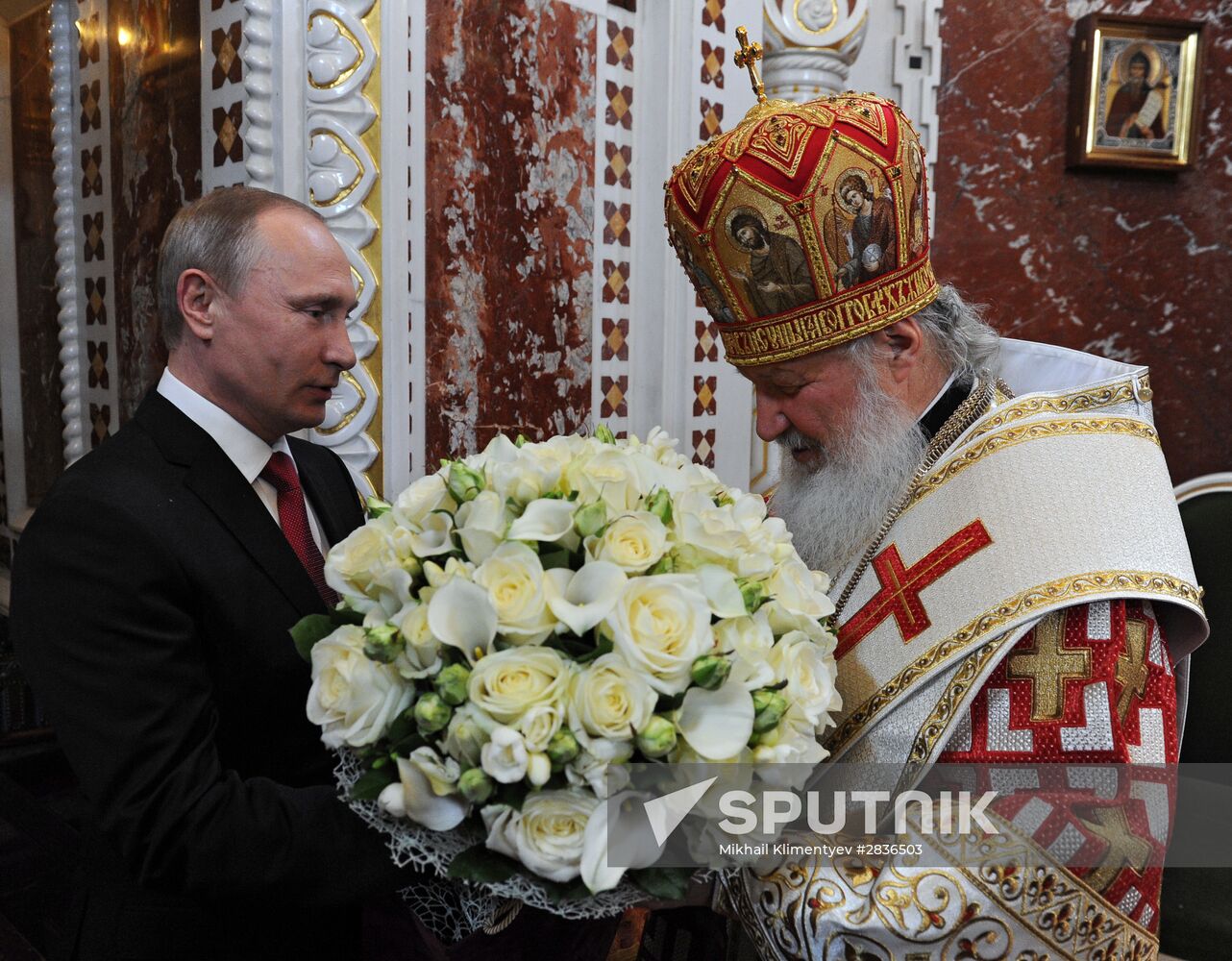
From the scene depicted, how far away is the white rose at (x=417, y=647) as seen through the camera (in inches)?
50.1

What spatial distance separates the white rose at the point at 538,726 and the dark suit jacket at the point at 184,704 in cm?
50

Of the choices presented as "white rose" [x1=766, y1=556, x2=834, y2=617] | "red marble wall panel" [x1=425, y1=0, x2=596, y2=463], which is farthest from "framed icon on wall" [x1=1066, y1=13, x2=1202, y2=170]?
"white rose" [x1=766, y1=556, x2=834, y2=617]

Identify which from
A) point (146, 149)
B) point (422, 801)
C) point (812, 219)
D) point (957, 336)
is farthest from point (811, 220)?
point (146, 149)

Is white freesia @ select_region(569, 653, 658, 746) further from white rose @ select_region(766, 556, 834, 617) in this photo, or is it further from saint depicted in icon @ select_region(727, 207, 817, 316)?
saint depicted in icon @ select_region(727, 207, 817, 316)

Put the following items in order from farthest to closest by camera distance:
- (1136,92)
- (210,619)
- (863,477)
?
(1136,92) < (863,477) < (210,619)

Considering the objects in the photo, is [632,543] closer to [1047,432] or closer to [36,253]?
[1047,432]

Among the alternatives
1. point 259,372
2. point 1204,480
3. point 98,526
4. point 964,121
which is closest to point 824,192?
point 259,372

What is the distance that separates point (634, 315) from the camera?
365cm

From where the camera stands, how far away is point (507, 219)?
10.4ft

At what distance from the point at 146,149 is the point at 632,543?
2.22 m

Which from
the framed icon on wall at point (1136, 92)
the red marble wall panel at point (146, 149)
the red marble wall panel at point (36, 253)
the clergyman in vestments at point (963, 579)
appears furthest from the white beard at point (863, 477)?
the framed icon on wall at point (1136, 92)

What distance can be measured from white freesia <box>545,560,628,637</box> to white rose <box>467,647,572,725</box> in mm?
46

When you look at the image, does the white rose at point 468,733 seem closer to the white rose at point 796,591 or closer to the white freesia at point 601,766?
the white freesia at point 601,766

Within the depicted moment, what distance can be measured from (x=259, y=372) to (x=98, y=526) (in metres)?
0.42
